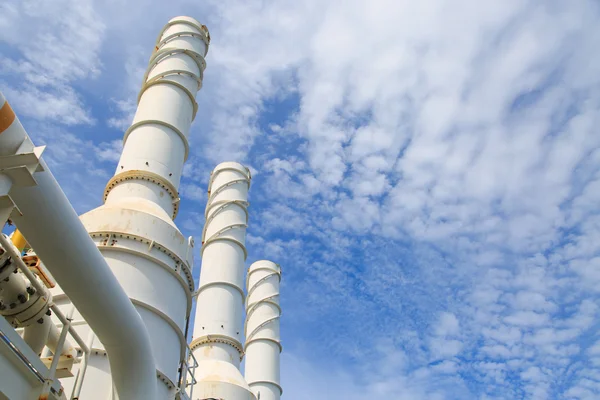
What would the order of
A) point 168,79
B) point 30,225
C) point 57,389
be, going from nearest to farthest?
point 30,225
point 57,389
point 168,79

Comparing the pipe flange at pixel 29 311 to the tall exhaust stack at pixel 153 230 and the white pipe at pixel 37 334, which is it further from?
the tall exhaust stack at pixel 153 230

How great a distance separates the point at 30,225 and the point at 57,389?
255 centimetres

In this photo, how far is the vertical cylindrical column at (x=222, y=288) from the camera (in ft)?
53.5

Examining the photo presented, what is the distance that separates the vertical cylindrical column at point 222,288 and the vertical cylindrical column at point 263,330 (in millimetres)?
4020

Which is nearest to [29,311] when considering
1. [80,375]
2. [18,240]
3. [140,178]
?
[80,375]

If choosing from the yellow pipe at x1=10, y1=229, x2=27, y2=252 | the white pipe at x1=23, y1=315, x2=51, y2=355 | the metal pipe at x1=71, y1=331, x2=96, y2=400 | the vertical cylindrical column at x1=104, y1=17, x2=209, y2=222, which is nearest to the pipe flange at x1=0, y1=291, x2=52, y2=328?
the white pipe at x1=23, y1=315, x2=51, y2=355

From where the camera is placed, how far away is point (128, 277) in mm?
9781

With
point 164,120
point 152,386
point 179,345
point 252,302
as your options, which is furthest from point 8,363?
point 252,302

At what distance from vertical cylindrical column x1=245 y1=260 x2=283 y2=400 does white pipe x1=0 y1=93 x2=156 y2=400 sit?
46.6ft

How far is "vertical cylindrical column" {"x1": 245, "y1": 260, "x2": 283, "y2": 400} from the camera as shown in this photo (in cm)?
2292

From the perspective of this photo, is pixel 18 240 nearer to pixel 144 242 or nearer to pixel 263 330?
pixel 144 242

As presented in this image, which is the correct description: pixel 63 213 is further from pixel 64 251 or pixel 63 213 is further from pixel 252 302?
pixel 252 302

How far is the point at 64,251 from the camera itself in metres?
6.20

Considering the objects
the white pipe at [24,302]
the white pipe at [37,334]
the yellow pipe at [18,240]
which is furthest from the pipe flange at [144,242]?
the white pipe at [37,334]
